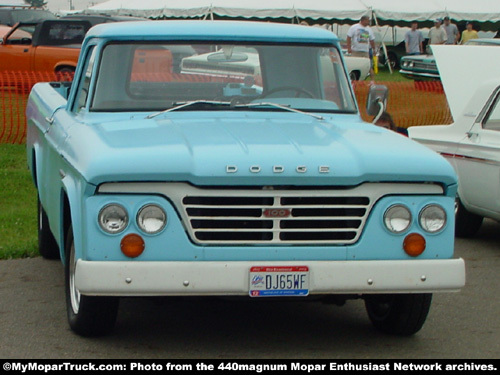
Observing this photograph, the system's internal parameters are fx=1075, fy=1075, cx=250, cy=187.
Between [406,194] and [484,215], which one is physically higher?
[406,194]

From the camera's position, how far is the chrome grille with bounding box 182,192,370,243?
5.25m

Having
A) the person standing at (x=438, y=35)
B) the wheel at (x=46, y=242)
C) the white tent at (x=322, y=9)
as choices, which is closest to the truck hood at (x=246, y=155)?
the wheel at (x=46, y=242)

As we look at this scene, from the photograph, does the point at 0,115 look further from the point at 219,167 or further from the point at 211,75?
the point at 219,167

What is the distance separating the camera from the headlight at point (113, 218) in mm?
5191

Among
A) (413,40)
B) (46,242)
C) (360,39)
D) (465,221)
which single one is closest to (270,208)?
(46,242)

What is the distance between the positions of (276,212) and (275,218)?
0.03 meters

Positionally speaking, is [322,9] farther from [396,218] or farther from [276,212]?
[276,212]

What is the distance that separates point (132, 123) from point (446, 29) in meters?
30.4

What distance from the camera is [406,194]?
5406 millimetres

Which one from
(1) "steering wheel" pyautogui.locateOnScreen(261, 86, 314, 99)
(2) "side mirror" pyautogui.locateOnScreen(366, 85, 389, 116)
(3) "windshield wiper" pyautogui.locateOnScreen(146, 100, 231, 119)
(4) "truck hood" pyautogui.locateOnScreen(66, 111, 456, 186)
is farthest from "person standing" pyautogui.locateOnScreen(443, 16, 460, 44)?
(4) "truck hood" pyautogui.locateOnScreen(66, 111, 456, 186)

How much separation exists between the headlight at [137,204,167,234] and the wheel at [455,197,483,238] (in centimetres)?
485

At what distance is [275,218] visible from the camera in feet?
17.3

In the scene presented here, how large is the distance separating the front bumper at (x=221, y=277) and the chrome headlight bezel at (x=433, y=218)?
21 centimetres
